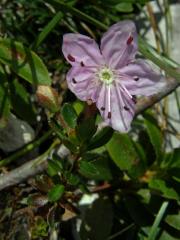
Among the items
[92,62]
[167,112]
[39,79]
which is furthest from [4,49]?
[167,112]

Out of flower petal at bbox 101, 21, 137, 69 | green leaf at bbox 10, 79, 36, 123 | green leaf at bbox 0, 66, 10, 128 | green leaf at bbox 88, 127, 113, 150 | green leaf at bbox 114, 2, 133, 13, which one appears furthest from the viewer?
green leaf at bbox 114, 2, 133, 13

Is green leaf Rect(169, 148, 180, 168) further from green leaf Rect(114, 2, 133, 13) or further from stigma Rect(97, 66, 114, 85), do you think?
green leaf Rect(114, 2, 133, 13)

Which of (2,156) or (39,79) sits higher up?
(39,79)

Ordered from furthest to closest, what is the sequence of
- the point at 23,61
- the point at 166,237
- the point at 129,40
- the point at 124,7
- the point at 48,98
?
the point at 124,7, the point at 166,237, the point at 23,61, the point at 48,98, the point at 129,40

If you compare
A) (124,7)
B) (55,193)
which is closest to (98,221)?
(55,193)

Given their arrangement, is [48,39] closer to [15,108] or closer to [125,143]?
[15,108]

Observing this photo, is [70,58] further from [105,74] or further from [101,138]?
[101,138]

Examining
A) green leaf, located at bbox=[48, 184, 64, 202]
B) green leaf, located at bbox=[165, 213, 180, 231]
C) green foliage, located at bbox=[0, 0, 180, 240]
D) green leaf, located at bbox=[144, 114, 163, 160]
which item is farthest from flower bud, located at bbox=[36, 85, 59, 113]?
green leaf, located at bbox=[165, 213, 180, 231]
